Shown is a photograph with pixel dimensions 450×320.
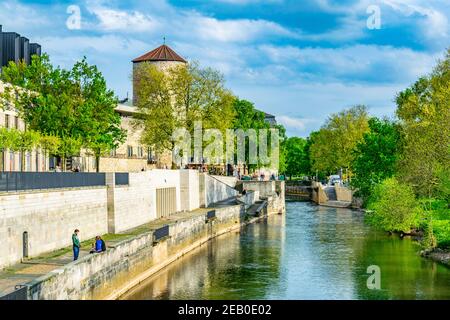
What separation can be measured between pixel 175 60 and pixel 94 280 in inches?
3120

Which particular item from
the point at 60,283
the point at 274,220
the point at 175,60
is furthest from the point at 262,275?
the point at 175,60

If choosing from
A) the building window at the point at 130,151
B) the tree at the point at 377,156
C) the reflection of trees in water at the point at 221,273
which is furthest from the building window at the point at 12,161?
the tree at the point at 377,156

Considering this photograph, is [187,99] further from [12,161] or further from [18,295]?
[18,295]

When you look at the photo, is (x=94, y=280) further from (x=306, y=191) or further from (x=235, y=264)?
(x=306, y=191)

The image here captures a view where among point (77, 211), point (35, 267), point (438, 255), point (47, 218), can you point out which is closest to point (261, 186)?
point (438, 255)

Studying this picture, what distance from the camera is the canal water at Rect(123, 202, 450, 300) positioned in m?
38.4

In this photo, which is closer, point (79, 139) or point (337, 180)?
point (79, 139)

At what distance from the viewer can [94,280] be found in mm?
31672

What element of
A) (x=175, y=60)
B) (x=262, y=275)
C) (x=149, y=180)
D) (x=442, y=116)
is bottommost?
(x=262, y=275)

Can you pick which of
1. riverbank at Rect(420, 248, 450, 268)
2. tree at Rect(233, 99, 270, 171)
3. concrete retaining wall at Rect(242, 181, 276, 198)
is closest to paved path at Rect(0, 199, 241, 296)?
riverbank at Rect(420, 248, 450, 268)

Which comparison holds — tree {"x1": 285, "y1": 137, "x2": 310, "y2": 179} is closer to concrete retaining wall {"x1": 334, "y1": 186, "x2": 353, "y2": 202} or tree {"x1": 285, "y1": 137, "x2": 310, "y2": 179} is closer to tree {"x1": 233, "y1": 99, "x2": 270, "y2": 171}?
tree {"x1": 233, "y1": 99, "x2": 270, "y2": 171}

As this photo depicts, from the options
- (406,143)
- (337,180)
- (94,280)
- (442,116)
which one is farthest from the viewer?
(337,180)

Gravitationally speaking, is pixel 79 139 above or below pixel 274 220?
above

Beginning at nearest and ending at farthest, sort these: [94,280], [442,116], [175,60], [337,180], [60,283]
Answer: [60,283] < [94,280] < [442,116] < [175,60] < [337,180]
